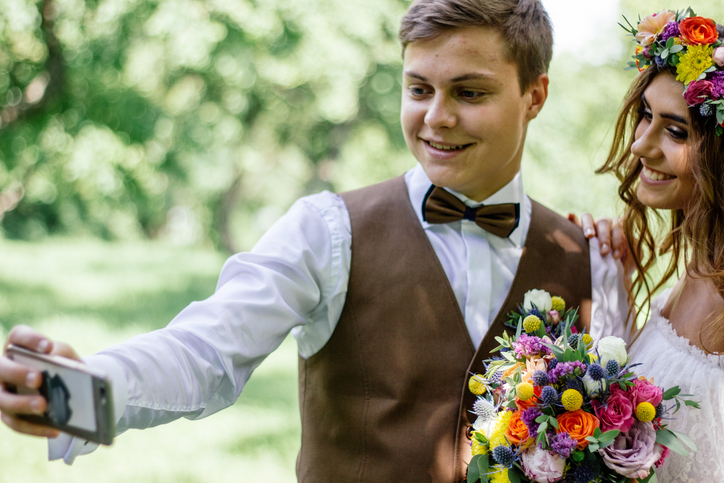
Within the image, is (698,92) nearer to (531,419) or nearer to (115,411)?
(531,419)

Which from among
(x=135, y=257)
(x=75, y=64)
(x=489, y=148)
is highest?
(x=489, y=148)

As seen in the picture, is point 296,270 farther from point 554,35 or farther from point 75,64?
point 75,64

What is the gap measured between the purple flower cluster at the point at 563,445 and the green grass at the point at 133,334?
3.41 m

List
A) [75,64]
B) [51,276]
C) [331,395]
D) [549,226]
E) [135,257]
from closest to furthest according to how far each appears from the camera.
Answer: [331,395]
[549,226]
[51,276]
[75,64]
[135,257]

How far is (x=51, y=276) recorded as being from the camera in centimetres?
970

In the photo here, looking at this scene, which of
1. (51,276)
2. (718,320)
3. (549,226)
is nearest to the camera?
(718,320)

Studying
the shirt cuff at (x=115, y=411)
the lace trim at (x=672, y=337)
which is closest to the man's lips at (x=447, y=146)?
the lace trim at (x=672, y=337)

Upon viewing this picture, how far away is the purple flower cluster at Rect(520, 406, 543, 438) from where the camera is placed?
159 centimetres

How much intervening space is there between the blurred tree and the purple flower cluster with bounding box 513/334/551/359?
942 cm

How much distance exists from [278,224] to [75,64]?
32.5ft

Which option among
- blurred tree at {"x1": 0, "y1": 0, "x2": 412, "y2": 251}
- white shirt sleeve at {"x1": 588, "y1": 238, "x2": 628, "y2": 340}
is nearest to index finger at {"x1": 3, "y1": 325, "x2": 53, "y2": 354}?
white shirt sleeve at {"x1": 588, "y1": 238, "x2": 628, "y2": 340}

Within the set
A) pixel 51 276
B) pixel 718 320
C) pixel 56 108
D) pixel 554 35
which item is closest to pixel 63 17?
pixel 56 108

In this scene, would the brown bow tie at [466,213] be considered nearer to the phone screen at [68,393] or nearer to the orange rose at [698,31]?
the orange rose at [698,31]

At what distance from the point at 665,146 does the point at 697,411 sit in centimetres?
81
